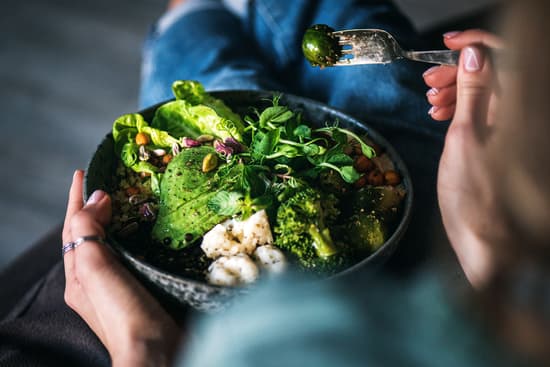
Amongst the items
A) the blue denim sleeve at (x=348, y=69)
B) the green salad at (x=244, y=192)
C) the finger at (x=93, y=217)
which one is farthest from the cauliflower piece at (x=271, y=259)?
the blue denim sleeve at (x=348, y=69)

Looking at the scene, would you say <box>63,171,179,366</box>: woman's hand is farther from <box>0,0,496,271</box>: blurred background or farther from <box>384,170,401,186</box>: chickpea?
<box>0,0,496,271</box>: blurred background

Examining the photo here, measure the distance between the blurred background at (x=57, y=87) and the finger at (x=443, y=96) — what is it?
622 millimetres

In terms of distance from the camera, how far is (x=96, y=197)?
75 cm

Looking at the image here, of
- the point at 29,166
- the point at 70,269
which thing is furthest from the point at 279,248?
the point at 29,166

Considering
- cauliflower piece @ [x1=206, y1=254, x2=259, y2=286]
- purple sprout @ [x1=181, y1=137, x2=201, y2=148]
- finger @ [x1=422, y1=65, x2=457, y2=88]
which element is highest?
purple sprout @ [x1=181, y1=137, x2=201, y2=148]

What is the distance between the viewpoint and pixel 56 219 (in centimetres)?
173

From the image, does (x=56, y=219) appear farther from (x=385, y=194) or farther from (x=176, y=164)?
(x=385, y=194)

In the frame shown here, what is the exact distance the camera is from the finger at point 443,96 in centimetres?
87

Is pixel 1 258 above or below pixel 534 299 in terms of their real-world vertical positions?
below

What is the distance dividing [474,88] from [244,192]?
36cm

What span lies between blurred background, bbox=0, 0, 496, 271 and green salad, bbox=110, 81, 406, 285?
2.73 feet

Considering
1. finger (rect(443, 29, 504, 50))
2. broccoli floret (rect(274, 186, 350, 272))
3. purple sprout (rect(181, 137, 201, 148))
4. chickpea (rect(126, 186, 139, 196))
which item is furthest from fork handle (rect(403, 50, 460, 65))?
chickpea (rect(126, 186, 139, 196))

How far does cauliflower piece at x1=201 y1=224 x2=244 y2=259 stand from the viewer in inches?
27.5

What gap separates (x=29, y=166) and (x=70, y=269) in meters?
1.25
